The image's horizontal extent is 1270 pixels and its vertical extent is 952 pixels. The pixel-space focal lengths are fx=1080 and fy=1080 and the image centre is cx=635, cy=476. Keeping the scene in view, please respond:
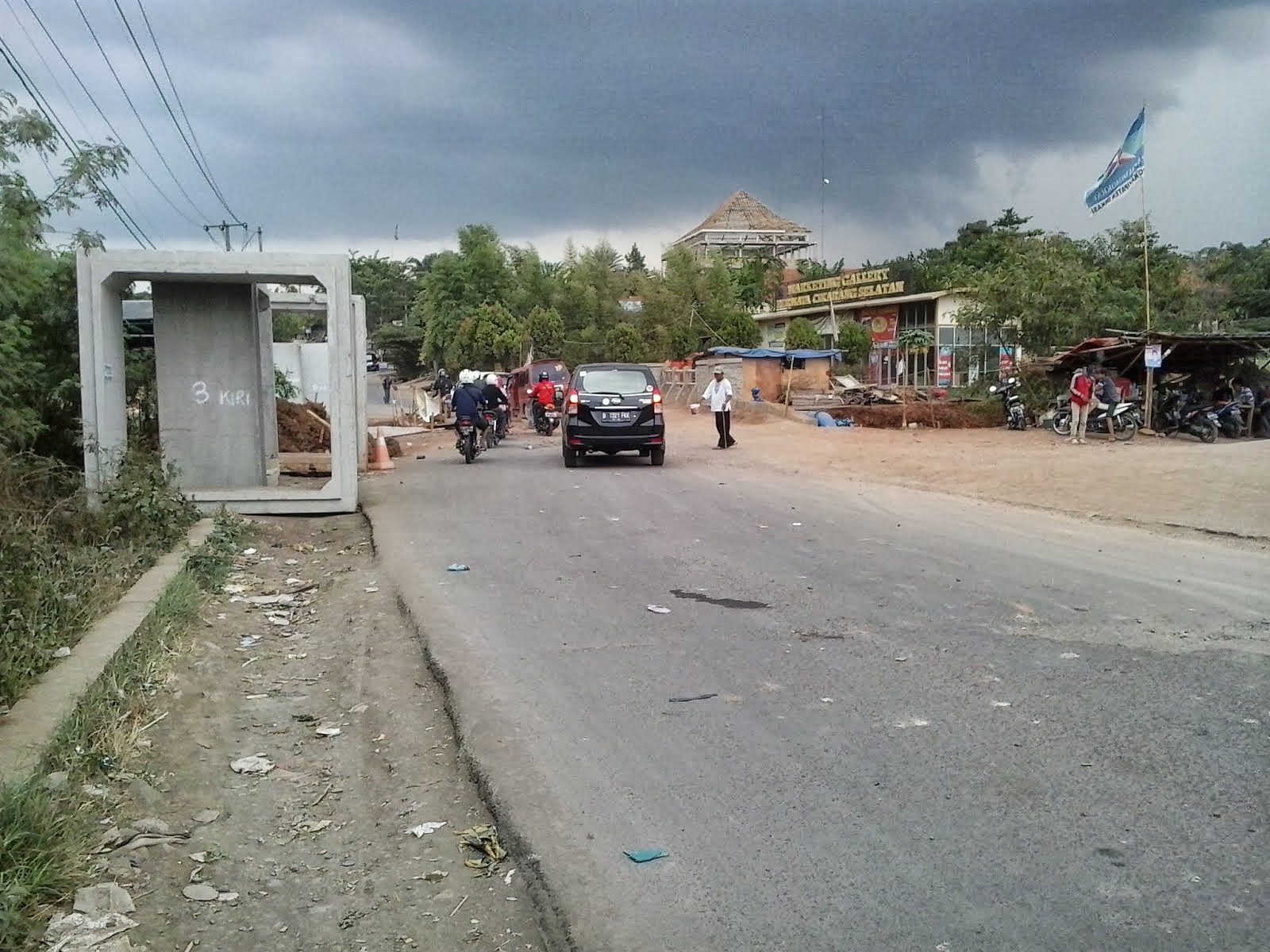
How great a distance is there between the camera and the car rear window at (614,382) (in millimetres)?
18625

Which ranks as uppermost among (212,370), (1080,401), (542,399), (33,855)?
(212,370)

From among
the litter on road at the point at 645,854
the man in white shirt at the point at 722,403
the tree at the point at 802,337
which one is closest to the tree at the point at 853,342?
the tree at the point at 802,337

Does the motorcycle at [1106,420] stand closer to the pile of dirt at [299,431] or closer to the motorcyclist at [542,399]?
the motorcyclist at [542,399]

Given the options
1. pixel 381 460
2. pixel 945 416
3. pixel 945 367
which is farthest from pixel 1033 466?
pixel 945 367

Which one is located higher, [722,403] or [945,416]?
[722,403]

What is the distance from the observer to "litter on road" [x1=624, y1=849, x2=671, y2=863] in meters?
3.85

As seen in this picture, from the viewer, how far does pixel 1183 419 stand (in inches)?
918

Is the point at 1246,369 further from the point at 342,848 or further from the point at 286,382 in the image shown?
the point at 342,848

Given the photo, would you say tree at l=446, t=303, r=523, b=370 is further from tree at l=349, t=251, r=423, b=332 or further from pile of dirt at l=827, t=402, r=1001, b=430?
tree at l=349, t=251, r=423, b=332

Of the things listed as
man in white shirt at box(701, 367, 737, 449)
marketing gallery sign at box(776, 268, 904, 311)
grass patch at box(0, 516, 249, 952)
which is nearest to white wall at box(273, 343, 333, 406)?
man in white shirt at box(701, 367, 737, 449)

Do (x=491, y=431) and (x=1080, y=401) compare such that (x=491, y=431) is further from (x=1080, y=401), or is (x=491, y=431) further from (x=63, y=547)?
(x=63, y=547)

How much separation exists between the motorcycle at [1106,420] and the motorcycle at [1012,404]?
1984 millimetres

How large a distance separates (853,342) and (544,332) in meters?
15.2

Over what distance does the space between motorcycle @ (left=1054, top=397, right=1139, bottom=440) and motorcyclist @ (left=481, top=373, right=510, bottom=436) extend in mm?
12746
